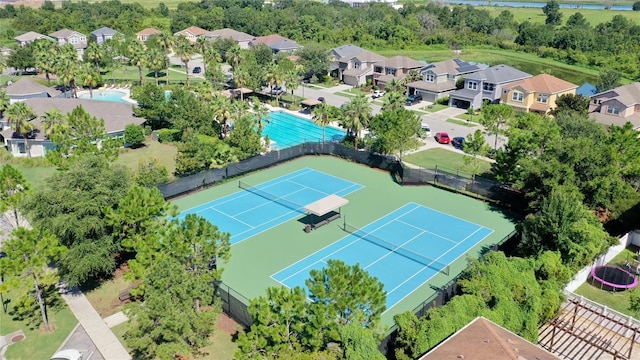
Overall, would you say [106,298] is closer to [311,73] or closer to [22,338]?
[22,338]

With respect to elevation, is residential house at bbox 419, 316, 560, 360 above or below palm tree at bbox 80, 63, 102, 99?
below

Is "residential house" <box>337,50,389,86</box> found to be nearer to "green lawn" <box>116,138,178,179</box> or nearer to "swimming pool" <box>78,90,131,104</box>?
"swimming pool" <box>78,90,131,104</box>

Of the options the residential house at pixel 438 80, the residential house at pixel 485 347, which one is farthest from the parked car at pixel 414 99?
the residential house at pixel 485 347

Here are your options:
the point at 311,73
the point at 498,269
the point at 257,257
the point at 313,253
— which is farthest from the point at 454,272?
the point at 311,73

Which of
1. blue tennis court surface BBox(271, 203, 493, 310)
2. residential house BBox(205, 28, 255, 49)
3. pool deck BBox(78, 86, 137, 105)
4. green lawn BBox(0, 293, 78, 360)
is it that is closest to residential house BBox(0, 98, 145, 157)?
pool deck BBox(78, 86, 137, 105)

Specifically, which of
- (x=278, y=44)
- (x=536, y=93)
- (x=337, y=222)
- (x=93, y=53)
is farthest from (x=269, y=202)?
(x=278, y=44)

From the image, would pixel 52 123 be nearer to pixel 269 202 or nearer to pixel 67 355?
pixel 269 202

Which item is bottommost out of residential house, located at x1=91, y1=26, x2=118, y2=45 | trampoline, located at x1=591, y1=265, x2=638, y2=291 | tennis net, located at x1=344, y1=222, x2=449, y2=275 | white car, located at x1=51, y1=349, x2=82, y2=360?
white car, located at x1=51, y1=349, x2=82, y2=360
